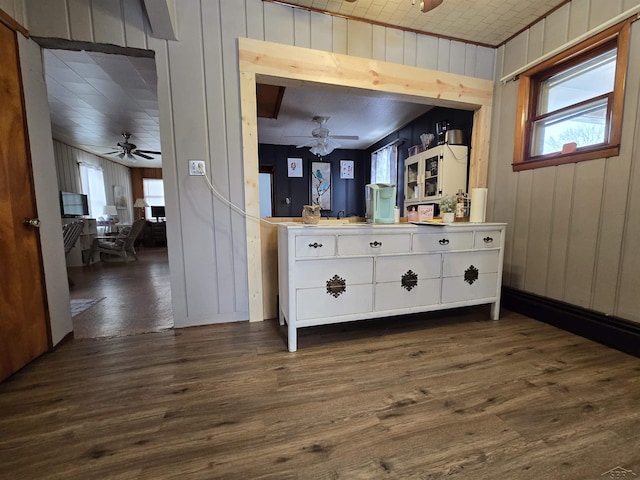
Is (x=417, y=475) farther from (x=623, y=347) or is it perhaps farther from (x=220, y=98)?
(x=220, y=98)

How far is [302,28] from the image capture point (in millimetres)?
2066

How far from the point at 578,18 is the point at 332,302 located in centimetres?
271

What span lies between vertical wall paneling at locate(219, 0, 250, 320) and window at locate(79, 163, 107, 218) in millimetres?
6210

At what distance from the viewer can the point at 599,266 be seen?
1.87 meters

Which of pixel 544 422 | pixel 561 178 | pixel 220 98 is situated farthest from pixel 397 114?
pixel 544 422

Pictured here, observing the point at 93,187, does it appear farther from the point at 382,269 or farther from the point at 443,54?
the point at 443,54

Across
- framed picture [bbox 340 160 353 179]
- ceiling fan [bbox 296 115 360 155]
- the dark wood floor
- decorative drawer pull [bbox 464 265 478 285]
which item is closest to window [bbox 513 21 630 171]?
decorative drawer pull [bbox 464 265 478 285]

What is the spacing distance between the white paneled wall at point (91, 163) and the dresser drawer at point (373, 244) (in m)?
4.97

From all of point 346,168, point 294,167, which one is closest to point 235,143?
point 294,167

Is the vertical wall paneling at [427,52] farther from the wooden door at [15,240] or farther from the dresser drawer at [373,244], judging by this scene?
the wooden door at [15,240]

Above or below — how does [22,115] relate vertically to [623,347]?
above

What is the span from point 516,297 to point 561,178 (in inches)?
42.4

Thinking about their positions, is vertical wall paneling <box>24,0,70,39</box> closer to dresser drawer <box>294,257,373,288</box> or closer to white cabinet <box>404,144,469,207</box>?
dresser drawer <box>294,257,373,288</box>

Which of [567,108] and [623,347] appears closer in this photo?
[623,347]
